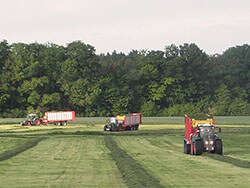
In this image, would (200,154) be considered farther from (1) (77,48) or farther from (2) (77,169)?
(1) (77,48)

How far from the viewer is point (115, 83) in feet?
441

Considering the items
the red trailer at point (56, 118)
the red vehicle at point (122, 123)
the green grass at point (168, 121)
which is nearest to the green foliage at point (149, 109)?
the green grass at point (168, 121)

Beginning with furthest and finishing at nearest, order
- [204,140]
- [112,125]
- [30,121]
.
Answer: [30,121] < [112,125] < [204,140]

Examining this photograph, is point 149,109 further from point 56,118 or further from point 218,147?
point 218,147

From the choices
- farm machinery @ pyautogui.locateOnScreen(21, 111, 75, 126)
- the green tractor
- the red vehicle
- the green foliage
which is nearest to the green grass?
farm machinery @ pyautogui.locateOnScreen(21, 111, 75, 126)

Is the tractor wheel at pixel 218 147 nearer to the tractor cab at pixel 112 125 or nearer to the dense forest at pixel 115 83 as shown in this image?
the tractor cab at pixel 112 125

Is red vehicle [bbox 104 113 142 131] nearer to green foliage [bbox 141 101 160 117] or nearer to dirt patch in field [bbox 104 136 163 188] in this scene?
green foliage [bbox 141 101 160 117]

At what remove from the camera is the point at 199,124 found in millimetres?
34250

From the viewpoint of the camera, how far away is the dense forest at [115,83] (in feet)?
405

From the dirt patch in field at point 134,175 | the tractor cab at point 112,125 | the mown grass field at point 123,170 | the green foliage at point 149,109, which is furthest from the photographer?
the green foliage at point 149,109

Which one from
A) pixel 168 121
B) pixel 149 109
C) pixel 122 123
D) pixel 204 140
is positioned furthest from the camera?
pixel 149 109

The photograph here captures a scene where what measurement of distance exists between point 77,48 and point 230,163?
107m

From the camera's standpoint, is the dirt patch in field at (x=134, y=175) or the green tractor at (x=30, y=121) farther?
the green tractor at (x=30, y=121)

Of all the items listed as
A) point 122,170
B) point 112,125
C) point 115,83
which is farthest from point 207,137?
point 115,83
